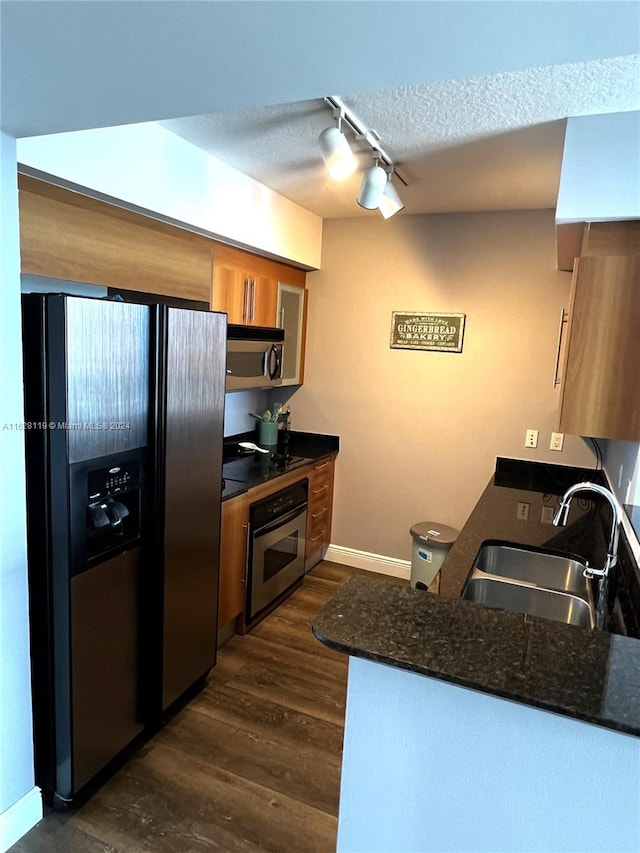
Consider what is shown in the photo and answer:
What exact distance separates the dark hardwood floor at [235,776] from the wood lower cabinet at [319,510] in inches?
40.8

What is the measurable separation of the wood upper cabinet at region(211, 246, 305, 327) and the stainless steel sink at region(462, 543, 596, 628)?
5.70 feet

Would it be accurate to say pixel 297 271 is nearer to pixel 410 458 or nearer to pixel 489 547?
pixel 410 458

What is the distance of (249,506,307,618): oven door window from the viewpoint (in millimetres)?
3020

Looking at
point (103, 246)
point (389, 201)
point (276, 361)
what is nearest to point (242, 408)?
point (276, 361)

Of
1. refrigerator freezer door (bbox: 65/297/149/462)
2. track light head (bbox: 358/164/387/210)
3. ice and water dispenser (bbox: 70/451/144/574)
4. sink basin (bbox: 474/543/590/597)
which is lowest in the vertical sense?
sink basin (bbox: 474/543/590/597)

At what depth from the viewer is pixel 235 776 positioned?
2045 millimetres

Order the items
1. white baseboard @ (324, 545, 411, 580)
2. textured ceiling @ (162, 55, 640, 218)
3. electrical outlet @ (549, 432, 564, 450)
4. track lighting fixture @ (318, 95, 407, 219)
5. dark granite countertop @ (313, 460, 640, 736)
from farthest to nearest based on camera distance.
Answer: white baseboard @ (324, 545, 411, 580), electrical outlet @ (549, 432, 564, 450), track lighting fixture @ (318, 95, 407, 219), textured ceiling @ (162, 55, 640, 218), dark granite countertop @ (313, 460, 640, 736)

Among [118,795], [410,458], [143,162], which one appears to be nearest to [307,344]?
[410,458]

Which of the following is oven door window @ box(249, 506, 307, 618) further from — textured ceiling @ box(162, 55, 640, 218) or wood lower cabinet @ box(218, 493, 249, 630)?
textured ceiling @ box(162, 55, 640, 218)

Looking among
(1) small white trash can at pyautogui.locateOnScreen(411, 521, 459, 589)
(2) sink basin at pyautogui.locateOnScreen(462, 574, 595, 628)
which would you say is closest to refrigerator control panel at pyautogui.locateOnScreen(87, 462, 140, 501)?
(2) sink basin at pyautogui.locateOnScreen(462, 574, 595, 628)

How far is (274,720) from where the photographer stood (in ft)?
7.75

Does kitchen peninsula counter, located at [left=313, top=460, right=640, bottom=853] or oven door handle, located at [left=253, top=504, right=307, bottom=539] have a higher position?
kitchen peninsula counter, located at [left=313, top=460, right=640, bottom=853]

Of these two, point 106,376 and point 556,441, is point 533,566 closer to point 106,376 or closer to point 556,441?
point 556,441

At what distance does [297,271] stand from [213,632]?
245 centimetres
